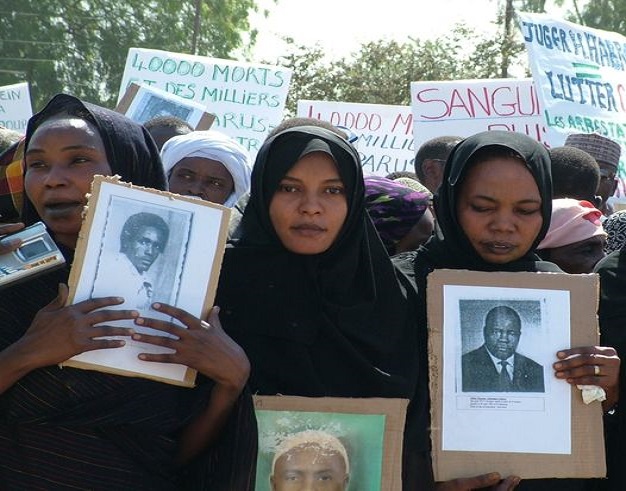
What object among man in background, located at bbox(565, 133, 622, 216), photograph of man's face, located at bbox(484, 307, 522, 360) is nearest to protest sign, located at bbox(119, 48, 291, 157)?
man in background, located at bbox(565, 133, 622, 216)

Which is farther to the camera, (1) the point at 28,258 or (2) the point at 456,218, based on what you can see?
(2) the point at 456,218

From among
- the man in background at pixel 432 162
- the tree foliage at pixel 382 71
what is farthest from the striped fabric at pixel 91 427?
the tree foliage at pixel 382 71

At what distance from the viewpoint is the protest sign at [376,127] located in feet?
30.1

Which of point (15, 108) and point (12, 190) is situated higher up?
point (15, 108)

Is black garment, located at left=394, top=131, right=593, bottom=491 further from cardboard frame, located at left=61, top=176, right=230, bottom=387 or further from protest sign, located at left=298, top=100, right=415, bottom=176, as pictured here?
protest sign, located at left=298, top=100, right=415, bottom=176

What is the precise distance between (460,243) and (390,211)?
2.08 ft

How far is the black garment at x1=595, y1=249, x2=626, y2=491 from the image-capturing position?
9.84ft

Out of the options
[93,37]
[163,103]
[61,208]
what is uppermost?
[93,37]

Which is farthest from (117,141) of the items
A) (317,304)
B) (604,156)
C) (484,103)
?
(484,103)

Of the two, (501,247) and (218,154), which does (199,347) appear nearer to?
(501,247)

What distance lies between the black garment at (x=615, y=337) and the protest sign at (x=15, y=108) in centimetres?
699

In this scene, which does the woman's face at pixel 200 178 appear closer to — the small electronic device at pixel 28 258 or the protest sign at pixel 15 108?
the small electronic device at pixel 28 258

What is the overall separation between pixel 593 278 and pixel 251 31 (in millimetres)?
22381

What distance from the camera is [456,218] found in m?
3.09
